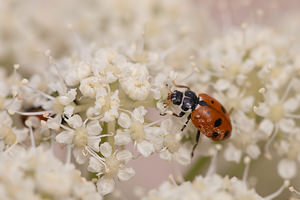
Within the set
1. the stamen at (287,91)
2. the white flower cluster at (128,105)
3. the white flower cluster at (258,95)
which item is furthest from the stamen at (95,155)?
the stamen at (287,91)

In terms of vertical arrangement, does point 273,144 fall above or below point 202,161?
above

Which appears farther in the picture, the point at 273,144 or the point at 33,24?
the point at 33,24

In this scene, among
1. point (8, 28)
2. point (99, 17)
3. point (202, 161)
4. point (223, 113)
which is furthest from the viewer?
point (99, 17)

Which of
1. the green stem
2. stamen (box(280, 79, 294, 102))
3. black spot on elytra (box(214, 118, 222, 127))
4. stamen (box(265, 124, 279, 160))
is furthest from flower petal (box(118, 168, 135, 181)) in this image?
stamen (box(280, 79, 294, 102))

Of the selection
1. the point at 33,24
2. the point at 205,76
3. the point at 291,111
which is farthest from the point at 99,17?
the point at 291,111

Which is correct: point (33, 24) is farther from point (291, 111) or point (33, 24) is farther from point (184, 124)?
point (291, 111)

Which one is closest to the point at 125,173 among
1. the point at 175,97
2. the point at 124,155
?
the point at 124,155

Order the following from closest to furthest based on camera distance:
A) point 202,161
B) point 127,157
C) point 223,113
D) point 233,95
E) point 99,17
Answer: point 127,157 < point 223,113 < point 233,95 < point 202,161 < point 99,17
